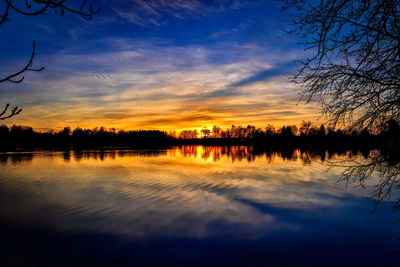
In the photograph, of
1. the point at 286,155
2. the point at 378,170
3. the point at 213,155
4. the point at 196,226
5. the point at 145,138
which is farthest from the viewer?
the point at 145,138

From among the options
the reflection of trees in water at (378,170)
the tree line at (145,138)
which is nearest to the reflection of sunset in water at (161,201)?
the reflection of trees in water at (378,170)

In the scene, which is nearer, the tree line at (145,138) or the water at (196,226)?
the water at (196,226)

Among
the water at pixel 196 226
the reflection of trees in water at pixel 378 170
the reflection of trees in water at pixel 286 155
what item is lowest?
the water at pixel 196 226

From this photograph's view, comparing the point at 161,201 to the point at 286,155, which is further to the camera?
the point at 286,155

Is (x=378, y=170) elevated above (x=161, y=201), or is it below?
above

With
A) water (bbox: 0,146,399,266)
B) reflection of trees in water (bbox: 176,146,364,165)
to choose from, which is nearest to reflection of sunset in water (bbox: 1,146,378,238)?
water (bbox: 0,146,399,266)

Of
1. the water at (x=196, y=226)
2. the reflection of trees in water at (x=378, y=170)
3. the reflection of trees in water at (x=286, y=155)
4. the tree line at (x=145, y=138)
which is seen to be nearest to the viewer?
the reflection of trees in water at (x=378, y=170)

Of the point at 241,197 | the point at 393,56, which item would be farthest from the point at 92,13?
the point at 241,197

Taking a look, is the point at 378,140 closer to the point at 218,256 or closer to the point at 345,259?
the point at 345,259

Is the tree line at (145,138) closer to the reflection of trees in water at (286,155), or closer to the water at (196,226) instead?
the reflection of trees in water at (286,155)

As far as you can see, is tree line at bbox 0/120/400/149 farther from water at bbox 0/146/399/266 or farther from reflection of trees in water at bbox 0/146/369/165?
water at bbox 0/146/399/266

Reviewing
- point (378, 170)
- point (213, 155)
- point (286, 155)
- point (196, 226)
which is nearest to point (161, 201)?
point (196, 226)

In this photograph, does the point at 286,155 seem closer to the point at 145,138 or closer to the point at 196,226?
the point at 196,226

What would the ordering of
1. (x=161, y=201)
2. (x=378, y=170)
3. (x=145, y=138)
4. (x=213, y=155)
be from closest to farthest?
(x=378, y=170)
(x=161, y=201)
(x=213, y=155)
(x=145, y=138)
